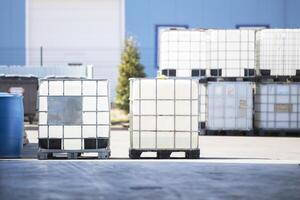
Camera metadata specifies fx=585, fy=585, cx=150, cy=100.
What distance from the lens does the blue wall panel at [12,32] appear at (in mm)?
26781

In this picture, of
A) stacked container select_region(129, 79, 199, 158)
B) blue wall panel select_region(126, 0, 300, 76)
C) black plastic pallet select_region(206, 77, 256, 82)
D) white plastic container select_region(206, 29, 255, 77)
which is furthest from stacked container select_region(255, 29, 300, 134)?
blue wall panel select_region(126, 0, 300, 76)

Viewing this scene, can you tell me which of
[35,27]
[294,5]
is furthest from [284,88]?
[35,27]

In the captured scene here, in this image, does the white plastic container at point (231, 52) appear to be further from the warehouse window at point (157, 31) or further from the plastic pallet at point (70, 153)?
the warehouse window at point (157, 31)

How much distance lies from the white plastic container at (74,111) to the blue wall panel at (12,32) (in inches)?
671

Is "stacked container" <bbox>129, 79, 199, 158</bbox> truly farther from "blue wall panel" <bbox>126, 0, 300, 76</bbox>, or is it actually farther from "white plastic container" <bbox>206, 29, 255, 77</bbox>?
"blue wall panel" <bbox>126, 0, 300, 76</bbox>

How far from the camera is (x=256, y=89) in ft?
60.7

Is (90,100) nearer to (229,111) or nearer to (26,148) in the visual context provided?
(26,148)

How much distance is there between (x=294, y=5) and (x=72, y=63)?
10.8m

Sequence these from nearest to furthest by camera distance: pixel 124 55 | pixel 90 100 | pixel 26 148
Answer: pixel 90 100 → pixel 26 148 → pixel 124 55

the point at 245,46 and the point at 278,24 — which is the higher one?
the point at 278,24

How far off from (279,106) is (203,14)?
1040cm

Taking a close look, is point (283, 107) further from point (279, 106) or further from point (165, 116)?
point (165, 116)

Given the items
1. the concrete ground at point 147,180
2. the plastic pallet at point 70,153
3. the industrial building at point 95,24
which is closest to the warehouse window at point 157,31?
the industrial building at point 95,24

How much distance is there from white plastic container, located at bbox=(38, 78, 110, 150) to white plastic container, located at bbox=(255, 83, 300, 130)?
29.9 ft
